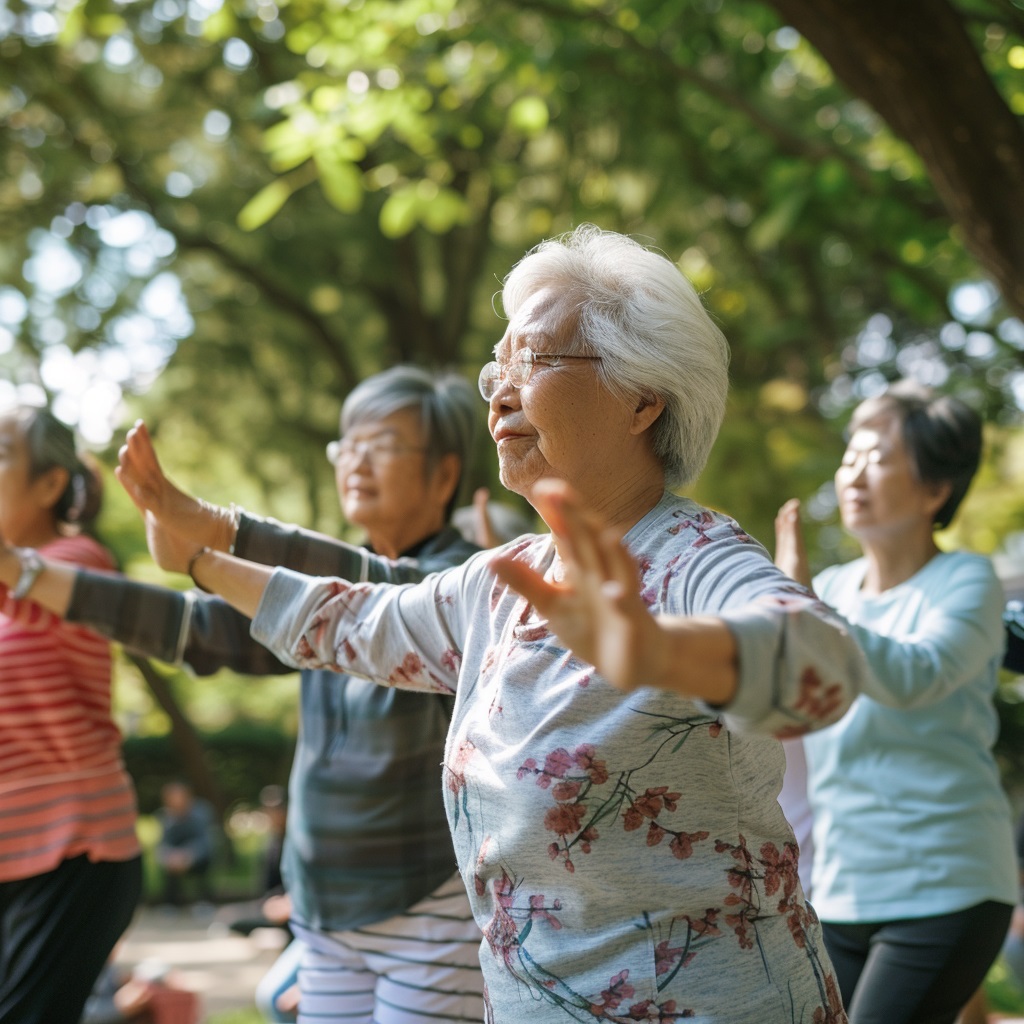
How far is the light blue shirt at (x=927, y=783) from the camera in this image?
2721mm

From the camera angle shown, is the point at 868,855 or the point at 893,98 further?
the point at 893,98

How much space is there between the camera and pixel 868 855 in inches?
111

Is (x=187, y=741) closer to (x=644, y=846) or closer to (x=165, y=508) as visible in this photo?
(x=165, y=508)

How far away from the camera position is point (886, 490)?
9.93 ft

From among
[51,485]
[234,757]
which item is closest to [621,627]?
[51,485]

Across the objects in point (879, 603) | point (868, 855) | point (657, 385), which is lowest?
point (868, 855)

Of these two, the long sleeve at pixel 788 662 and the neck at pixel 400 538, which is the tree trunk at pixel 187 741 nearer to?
the neck at pixel 400 538

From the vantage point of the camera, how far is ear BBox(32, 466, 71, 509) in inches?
125

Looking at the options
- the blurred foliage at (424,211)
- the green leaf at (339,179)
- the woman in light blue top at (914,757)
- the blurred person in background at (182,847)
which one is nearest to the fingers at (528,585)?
the woman in light blue top at (914,757)

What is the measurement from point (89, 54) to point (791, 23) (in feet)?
28.0

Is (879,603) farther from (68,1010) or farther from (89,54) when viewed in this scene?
(89,54)

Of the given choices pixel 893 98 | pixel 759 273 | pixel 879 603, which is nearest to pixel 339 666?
pixel 879 603

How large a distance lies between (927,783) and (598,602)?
6.13 ft

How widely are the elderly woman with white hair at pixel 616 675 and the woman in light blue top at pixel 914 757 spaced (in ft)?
2.86
